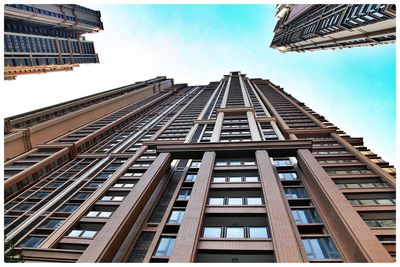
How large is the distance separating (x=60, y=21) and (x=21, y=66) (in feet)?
96.2

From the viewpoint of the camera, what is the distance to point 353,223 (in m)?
19.1

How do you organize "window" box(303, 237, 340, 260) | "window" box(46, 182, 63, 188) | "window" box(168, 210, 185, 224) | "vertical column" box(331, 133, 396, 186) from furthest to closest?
1. "window" box(46, 182, 63, 188)
2. "vertical column" box(331, 133, 396, 186)
3. "window" box(168, 210, 185, 224)
4. "window" box(303, 237, 340, 260)

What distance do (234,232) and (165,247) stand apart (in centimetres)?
482

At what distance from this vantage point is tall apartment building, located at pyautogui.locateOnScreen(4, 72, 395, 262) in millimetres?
18875

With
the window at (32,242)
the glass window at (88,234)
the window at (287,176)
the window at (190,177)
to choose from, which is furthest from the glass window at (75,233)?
the window at (287,176)

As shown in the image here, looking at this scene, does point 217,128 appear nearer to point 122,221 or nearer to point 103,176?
point 103,176

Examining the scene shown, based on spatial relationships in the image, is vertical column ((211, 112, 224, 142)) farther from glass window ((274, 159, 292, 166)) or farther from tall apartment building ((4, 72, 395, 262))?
glass window ((274, 159, 292, 166))

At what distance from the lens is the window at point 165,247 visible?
66.5 feet

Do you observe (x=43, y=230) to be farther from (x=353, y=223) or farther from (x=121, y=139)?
→ (x=121, y=139)

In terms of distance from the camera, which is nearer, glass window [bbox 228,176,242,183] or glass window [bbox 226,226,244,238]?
glass window [bbox 226,226,244,238]

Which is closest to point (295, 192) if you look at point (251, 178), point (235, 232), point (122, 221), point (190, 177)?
point (251, 178)

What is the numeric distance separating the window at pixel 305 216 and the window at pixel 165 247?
900 centimetres

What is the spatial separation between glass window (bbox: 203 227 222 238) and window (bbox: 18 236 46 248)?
534 inches

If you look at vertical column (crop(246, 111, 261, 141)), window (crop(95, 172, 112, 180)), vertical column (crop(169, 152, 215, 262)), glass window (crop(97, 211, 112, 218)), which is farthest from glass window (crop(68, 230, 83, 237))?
vertical column (crop(246, 111, 261, 141))
